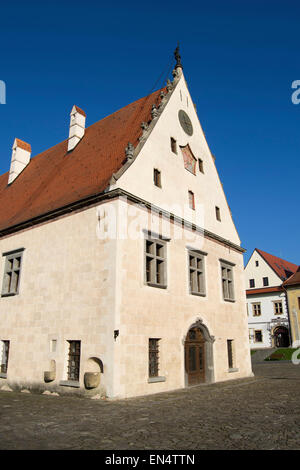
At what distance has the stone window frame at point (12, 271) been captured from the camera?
1733cm

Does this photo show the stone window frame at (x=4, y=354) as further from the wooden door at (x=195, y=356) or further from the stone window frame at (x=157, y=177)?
the stone window frame at (x=157, y=177)

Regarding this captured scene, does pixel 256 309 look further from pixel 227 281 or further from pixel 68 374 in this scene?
pixel 68 374

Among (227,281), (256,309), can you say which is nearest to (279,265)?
(256,309)

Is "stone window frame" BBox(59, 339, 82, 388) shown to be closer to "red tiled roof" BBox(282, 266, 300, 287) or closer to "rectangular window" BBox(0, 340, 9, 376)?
"rectangular window" BBox(0, 340, 9, 376)

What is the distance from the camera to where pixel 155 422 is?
27.2 ft

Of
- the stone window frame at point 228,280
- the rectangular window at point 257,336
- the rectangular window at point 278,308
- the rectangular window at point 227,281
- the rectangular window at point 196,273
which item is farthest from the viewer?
the rectangular window at point 257,336

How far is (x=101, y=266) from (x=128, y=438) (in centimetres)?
748

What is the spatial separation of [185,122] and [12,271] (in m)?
12.0

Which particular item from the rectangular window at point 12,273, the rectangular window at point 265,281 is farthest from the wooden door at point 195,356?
the rectangular window at point 265,281

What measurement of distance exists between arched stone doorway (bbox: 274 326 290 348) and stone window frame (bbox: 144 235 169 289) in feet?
118

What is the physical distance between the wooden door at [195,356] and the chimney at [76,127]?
12.9 metres
